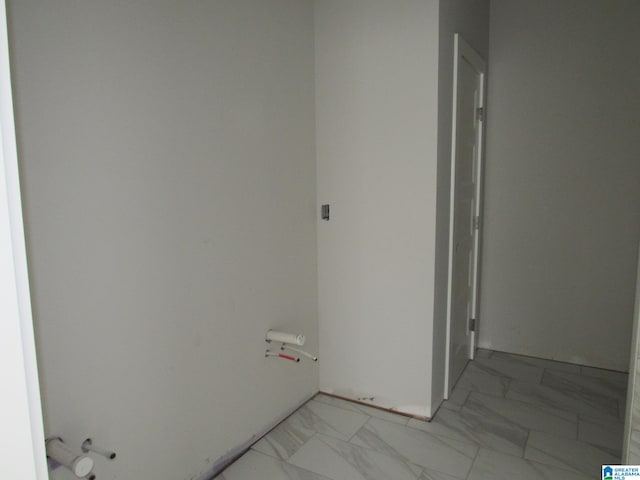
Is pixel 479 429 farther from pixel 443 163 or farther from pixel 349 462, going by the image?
pixel 443 163

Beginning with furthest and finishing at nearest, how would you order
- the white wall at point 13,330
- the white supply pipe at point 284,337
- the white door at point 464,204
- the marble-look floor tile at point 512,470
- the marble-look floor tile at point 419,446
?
the white door at point 464,204 < the white supply pipe at point 284,337 < the marble-look floor tile at point 419,446 < the marble-look floor tile at point 512,470 < the white wall at point 13,330

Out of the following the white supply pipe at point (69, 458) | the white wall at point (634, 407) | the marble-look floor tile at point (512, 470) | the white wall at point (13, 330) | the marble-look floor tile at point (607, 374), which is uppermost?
the white wall at point (13, 330)

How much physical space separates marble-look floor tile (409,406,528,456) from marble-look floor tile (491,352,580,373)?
91cm

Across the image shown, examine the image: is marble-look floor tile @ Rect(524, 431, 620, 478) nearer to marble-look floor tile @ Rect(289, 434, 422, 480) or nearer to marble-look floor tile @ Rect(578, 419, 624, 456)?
marble-look floor tile @ Rect(578, 419, 624, 456)

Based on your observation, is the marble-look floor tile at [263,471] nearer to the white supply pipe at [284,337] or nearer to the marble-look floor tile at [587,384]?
the white supply pipe at [284,337]

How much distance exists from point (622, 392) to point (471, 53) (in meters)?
2.35

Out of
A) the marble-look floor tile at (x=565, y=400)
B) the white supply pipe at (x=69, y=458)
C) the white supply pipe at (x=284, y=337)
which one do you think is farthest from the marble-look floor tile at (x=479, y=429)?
the white supply pipe at (x=69, y=458)

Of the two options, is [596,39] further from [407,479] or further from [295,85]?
[407,479]

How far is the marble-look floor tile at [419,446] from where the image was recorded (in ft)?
6.65

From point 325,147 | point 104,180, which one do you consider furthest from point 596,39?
point 104,180

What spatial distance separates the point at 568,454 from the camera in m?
2.09

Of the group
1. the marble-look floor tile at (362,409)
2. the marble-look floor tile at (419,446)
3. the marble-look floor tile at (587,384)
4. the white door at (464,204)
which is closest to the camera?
the marble-look floor tile at (419,446)

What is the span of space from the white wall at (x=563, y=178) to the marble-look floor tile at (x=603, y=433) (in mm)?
882

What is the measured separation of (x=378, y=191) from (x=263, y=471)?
1.54 meters
